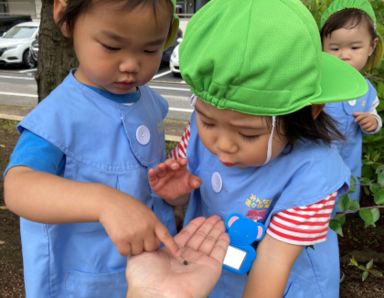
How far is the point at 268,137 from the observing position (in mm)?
1242

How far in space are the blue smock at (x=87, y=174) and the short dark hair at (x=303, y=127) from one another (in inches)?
18.9

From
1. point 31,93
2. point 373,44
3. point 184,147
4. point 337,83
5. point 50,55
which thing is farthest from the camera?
point 31,93

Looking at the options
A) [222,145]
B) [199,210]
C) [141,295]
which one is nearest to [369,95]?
[199,210]

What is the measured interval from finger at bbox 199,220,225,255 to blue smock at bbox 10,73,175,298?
263 millimetres

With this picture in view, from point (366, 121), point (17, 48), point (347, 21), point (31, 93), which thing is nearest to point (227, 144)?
point (366, 121)

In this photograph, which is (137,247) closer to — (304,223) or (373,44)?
(304,223)

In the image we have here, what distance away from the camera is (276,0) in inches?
44.0

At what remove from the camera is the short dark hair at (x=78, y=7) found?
1.24m

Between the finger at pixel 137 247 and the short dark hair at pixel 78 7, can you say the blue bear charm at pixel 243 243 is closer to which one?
the finger at pixel 137 247

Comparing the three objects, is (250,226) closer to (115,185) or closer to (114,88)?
(115,185)

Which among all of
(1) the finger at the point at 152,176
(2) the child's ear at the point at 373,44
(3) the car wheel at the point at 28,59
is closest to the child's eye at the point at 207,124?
(1) the finger at the point at 152,176

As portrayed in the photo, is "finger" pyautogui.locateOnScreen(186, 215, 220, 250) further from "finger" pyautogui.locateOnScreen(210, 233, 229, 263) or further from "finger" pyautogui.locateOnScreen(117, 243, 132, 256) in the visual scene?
"finger" pyautogui.locateOnScreen(117, 243, 132, 256)

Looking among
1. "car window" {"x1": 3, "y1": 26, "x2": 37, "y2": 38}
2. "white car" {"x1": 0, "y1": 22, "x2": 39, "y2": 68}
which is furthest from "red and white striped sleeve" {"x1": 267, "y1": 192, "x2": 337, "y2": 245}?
"car window" {"x1": 3, "y1": 26, "x2": 37, "y2": 38}

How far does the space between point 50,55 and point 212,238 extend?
7.47 ft
